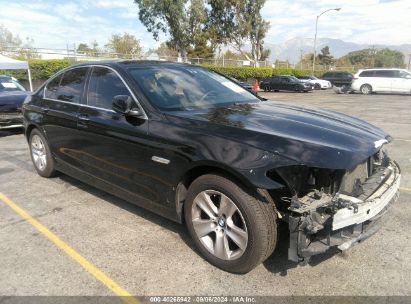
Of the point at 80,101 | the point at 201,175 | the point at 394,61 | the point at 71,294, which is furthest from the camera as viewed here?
the point at 394,61

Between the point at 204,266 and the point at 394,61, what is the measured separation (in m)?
112

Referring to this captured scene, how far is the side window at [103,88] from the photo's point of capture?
12.7 feet

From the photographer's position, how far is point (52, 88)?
5.13 m

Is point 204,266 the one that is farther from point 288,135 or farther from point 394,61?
point 394,61

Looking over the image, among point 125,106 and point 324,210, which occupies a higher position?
point 125,106

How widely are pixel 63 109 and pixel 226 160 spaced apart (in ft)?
8.98

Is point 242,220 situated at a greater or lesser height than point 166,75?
lesser

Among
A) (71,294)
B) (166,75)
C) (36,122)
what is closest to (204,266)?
(71,294)

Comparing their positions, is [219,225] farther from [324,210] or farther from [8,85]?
[8,85]

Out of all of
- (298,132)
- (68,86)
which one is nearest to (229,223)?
(298,132)

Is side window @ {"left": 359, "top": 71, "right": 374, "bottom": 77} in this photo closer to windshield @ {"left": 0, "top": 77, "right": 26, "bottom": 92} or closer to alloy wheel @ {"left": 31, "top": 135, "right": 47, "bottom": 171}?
windshield @ {"left": 0, "top": 77, "right": 26, "bottom": 92}

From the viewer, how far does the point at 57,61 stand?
2336cm

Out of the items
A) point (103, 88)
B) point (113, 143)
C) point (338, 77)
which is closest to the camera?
point (113, 143)

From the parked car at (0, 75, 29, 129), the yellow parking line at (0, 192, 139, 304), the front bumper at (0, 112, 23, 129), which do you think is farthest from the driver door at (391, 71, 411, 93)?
the yellow parking line at (0, 192, 139, 304)
